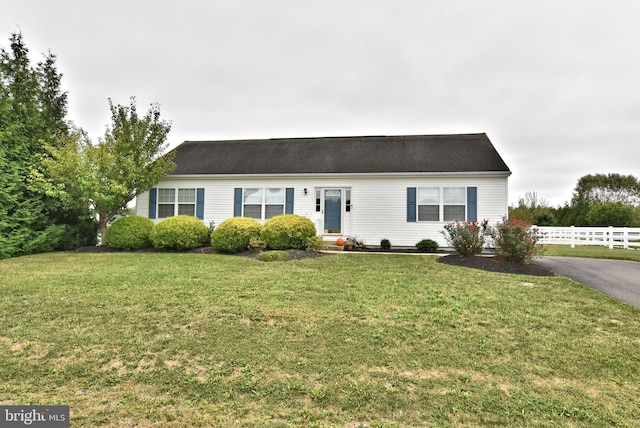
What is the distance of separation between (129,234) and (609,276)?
14299 mm

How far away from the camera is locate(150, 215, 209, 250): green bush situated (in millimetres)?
11258

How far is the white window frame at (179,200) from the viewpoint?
14086 millimetres

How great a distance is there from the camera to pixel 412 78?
14172 millimetres

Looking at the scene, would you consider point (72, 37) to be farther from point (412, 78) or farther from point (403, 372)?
point (403, 372)

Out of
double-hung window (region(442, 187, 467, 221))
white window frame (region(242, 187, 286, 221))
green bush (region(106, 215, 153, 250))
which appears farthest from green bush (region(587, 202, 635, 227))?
green bush (region(106, 215, 153, 250))

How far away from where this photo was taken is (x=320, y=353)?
11.3 ft

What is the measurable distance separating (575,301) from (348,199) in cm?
895

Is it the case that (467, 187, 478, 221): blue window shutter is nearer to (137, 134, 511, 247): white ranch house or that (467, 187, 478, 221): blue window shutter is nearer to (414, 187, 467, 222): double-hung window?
(137, 134, 511, 247): white ranch house

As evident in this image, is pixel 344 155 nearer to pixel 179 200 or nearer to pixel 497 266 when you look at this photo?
pixel 179 200

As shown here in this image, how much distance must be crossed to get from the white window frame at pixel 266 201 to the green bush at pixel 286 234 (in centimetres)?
255

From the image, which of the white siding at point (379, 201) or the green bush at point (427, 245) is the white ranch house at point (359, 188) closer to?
the white siding at point (379, 201)

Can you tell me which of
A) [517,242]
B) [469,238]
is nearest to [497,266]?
[517,242]

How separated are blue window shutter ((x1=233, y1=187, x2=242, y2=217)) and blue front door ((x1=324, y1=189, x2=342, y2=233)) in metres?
3.72

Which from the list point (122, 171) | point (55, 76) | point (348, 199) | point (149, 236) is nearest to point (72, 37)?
point (55, 76)
